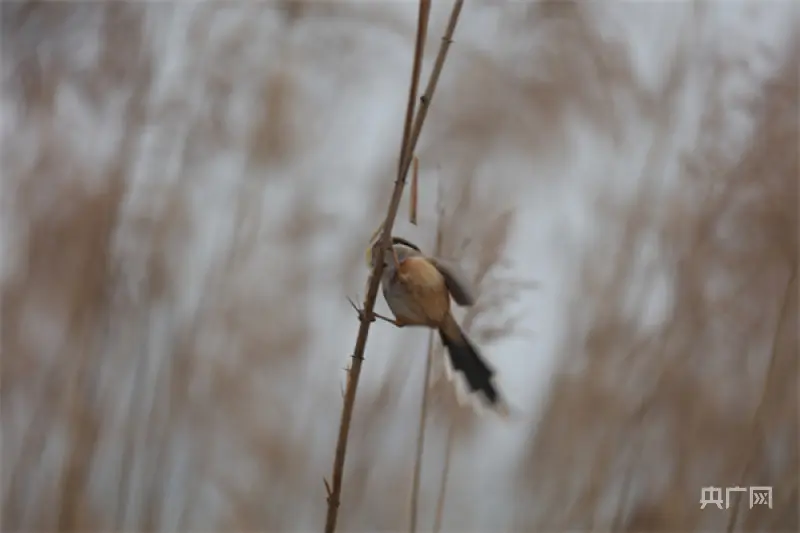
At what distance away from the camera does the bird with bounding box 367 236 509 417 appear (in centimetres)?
55

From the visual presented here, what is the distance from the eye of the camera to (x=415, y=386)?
1.17m

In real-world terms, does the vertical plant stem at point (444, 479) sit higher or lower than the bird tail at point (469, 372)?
lower

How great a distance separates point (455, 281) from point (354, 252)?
0.74 metres

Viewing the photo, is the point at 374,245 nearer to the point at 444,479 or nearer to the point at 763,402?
the point at 444,479

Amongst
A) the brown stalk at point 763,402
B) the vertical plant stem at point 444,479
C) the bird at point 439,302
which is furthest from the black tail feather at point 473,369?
the brown stalk at point 763,402

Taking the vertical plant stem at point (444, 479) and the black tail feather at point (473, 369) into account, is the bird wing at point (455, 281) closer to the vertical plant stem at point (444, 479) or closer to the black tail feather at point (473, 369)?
the black tail feather at point (473, 369)

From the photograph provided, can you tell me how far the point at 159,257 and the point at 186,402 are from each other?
0.84 ft

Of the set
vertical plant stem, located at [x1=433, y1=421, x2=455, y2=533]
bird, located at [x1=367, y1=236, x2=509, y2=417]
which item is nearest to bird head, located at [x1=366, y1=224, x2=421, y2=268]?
bird, located at [x1=367, y1=236, x2=509, y2=417]

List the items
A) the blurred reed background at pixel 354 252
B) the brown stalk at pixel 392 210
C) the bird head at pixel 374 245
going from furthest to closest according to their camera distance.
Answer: the blurred reed background at pixel 354 252 < the bird head at pixel 374 245 < the brown stalk at pixel 392 210

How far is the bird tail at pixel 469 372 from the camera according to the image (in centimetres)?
55

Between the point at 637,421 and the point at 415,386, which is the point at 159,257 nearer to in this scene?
the point at 415,386

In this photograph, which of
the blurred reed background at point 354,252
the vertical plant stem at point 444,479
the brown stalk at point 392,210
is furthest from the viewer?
the blurred reed background at point 354,252

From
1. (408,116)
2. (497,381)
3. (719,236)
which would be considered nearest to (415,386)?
(719,236)

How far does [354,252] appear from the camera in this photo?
127 centimetres
